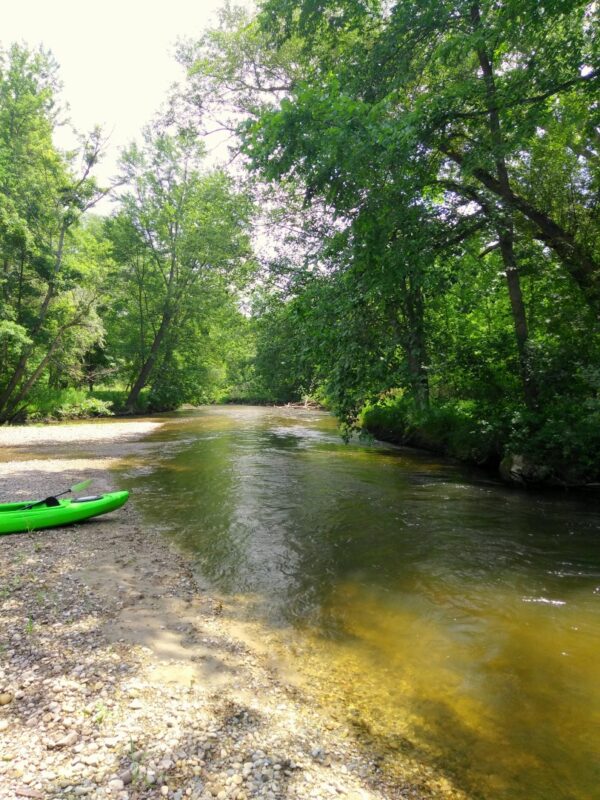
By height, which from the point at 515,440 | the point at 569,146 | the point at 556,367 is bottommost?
the point at 515,440

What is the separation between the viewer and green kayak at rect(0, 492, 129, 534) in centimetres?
645

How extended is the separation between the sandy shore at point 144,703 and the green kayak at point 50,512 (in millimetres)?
1154

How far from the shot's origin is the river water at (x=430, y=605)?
2943mm

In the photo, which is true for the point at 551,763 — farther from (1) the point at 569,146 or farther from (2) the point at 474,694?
(1) the point at 569,146

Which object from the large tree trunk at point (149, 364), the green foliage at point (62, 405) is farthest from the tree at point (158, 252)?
the green foliage at point (62, 405)

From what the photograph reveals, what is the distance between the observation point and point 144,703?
303 centimetres

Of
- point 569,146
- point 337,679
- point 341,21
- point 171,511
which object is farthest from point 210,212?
point 337,679

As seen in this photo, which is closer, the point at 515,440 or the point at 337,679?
the point at 337,679

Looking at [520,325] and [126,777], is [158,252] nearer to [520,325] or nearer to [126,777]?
[520,325]

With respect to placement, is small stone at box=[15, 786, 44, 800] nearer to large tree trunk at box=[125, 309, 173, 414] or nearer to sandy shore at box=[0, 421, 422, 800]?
sandy shore at box=[0, 421, 422, 800]

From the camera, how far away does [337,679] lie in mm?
3600

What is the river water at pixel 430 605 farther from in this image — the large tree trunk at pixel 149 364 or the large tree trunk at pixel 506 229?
the large tree trunk at pixel 149 364

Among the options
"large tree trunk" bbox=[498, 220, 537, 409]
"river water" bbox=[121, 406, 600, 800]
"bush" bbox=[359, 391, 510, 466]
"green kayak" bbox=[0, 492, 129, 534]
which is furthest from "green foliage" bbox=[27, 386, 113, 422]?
"large tree trunk" bbox=[498, 220, 537, 409]

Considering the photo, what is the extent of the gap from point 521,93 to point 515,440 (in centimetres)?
699
